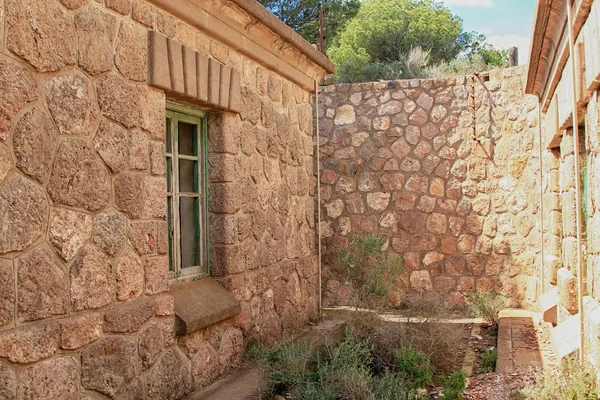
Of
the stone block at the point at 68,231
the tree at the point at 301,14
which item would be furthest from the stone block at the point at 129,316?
the tree at the point at 301,14

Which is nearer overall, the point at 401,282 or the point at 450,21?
the point at 401,282

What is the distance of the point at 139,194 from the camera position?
12.1 feet

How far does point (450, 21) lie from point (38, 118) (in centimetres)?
1893

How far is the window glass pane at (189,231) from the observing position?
15.2 feet

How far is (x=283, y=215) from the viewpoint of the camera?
591cm

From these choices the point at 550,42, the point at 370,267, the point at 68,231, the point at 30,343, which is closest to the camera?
the point at 30,343

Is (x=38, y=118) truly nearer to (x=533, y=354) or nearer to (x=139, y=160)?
(x=139, y=160)

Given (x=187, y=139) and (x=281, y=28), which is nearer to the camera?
(x=187, y=139)

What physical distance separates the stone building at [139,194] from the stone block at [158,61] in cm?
1

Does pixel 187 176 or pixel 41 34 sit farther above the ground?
pixel 41 34

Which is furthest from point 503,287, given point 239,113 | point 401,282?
point 239,113

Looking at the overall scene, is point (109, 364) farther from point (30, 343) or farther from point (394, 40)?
point (394, 40)

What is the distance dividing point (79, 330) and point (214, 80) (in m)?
2.10

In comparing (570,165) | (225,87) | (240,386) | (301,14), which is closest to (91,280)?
(240,386)
